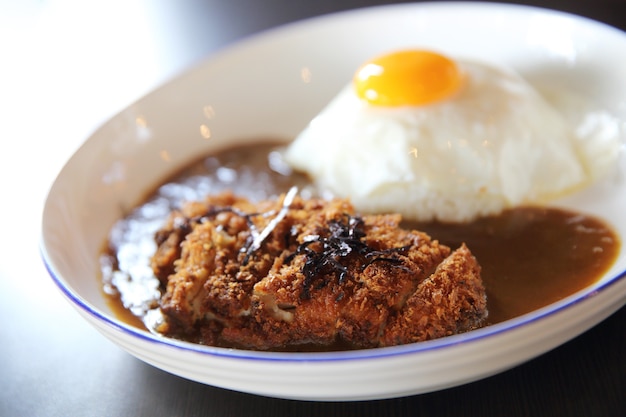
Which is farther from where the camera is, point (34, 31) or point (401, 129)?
point (34, 31)

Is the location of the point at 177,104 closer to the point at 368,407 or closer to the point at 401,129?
the point at 401,129

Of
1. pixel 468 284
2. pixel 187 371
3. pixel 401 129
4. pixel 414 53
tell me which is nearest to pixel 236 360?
pixel 187 371

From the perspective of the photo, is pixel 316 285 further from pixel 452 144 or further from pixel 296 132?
pixel 296 132

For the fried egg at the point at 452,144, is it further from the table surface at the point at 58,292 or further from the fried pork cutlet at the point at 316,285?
the table surface at the point at 58,292

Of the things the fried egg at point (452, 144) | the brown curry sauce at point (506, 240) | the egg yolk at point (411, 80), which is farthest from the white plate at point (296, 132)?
the egg yolk at point (411, 80)

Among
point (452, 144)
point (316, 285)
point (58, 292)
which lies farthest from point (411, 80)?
point (58, 292)

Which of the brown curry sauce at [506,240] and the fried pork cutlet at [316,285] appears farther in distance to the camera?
the brown curry sauce at [506,240]
